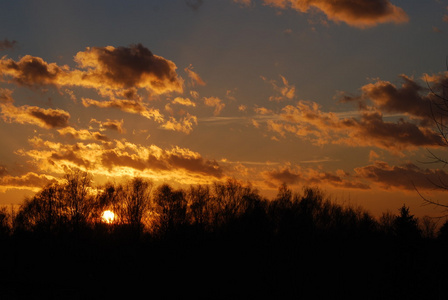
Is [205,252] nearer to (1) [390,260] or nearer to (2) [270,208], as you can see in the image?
(2) [270,208]

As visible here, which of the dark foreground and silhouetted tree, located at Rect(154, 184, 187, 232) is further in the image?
silhouetted tree, located at Rect(154, 184, 187, 232)

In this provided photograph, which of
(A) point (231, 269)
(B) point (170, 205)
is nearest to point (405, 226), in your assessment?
(A) point (231, 269)

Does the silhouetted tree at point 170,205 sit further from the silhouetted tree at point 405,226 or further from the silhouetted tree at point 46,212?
the silhouetted tree at point 405,226

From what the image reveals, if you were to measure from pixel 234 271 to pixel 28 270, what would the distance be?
33838mm

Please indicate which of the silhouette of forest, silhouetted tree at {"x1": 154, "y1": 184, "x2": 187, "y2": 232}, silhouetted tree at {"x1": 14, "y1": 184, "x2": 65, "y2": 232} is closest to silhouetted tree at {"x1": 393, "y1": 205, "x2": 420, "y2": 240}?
the silhouette of forest

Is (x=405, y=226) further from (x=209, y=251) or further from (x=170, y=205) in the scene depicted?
(x=170, y=205)

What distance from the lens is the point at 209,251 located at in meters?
64.1

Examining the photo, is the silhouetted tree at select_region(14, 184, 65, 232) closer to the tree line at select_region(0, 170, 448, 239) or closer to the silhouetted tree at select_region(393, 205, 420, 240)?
the tree line at select_region(0, 170, 448, 239)

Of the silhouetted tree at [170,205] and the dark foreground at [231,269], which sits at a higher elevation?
the silhouetted tree at [170,205]

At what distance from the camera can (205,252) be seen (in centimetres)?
6406

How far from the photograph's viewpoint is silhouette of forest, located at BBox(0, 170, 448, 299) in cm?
5469

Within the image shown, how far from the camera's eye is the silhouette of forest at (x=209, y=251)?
5469cm

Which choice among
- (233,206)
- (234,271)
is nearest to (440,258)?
(234,271)

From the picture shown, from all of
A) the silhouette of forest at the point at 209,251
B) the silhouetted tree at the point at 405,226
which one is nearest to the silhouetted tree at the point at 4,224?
the silhouette of forest at the point at 209,251
